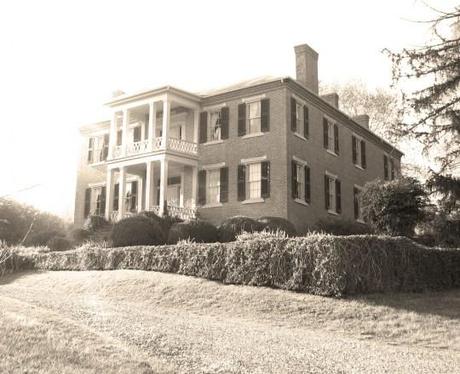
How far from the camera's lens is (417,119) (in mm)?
17641

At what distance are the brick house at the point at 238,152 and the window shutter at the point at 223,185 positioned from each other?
5cm

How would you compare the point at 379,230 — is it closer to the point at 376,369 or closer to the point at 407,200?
the point at 407,200

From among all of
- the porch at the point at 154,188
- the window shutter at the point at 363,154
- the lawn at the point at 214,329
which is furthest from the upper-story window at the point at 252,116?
the lawn at the point at 214,329

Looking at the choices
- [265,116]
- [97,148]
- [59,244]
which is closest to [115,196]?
[97,148]

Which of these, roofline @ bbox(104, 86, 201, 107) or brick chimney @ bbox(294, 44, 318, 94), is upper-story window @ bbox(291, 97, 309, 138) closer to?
brick chimney @ bbox(294, 44, 318, 94)

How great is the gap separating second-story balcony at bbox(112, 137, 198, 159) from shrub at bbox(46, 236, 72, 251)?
187 inches

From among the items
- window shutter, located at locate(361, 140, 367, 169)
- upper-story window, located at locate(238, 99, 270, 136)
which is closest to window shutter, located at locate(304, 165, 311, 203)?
upper-story window, located at locate(238, 99, 270, 136)

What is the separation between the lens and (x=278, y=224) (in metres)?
23.3

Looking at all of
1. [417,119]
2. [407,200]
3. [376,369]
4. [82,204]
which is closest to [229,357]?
[376,369]

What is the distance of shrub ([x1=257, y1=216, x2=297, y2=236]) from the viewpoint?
75.9 ft

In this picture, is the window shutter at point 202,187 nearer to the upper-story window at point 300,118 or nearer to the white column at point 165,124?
the white column at point 165,124

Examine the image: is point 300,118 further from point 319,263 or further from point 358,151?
point 319,263

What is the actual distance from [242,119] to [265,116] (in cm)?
131

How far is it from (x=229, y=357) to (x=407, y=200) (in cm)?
1393
